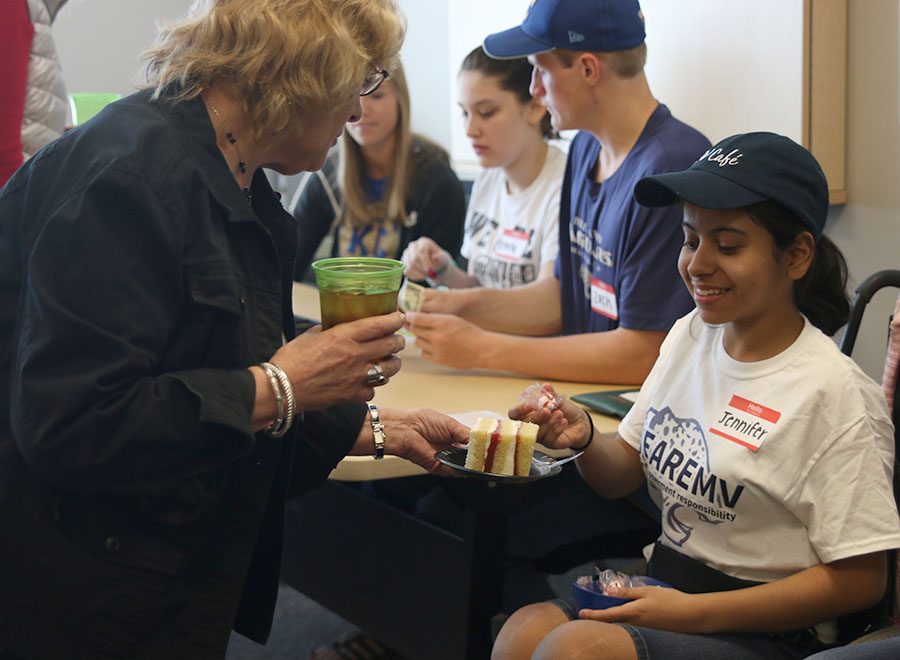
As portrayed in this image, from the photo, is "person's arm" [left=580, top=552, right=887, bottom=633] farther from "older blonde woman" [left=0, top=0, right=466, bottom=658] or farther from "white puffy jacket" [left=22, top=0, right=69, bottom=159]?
"white puffy jacket" [left=22, top=0, right=69, bottom=159]

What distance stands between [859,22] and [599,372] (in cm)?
107

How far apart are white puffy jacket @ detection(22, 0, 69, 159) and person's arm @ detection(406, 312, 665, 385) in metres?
1.09

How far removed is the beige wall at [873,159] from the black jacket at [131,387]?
5.50 feet

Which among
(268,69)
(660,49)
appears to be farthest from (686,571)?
(660,49)

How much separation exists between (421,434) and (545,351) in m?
0.58

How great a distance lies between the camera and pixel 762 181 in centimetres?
159

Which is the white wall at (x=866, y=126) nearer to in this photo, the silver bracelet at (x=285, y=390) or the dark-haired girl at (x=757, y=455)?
the silver bracelet at (x=285, y=390)

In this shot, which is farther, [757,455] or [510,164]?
[510,164]

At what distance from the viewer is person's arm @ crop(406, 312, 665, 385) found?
7.25ft

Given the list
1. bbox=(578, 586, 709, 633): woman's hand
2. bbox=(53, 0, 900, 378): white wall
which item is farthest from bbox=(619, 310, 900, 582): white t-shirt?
bbox=(53, 0, 900, 378): white wall

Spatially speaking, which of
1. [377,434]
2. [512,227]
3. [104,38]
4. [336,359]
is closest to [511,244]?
[512,227]

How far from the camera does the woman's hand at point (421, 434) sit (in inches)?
69.8

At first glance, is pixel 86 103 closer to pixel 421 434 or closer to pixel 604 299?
pixel 604 299

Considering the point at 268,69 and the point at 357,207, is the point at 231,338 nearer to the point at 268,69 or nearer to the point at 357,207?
the point at 268,69
